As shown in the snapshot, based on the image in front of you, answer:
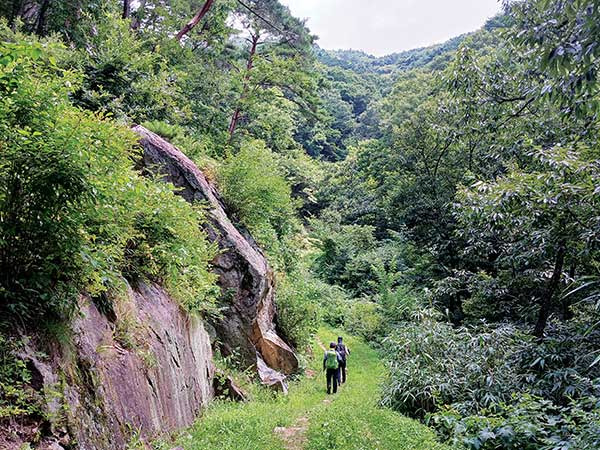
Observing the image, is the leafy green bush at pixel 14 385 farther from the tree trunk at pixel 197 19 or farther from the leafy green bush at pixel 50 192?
the tree trunk at pixel 197 19

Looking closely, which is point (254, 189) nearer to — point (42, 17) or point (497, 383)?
point (497, 383)

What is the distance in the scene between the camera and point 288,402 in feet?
26.6

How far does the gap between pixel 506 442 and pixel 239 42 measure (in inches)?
825

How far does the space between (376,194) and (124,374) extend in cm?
1990

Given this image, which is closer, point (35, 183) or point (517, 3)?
point (35, 183)

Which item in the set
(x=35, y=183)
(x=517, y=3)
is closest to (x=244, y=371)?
(x=35, y=183)

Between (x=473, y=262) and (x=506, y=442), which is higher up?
(x=473, y=262)

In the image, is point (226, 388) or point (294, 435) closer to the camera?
point (294, 435)

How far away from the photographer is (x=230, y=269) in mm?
8703

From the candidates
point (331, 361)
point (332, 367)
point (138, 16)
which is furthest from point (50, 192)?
point (138, 16)

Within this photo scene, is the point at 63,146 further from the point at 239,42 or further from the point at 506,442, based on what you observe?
the point at 239,42

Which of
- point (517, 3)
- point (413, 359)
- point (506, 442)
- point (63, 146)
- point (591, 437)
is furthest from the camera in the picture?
point (413, 359)

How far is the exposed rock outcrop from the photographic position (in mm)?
8102

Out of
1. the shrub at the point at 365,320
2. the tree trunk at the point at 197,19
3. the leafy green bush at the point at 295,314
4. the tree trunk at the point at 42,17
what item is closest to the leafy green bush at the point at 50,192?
the leafy green bush at the point at 295,314
